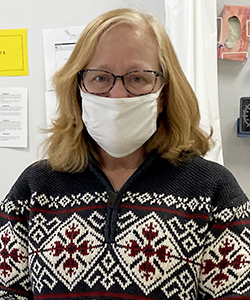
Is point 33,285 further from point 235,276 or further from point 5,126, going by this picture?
point 5,126

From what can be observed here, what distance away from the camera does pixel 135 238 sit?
0.91 m

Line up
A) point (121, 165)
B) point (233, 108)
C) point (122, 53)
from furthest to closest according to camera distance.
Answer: point (233, 108), point (121, 165), point (122, 53)

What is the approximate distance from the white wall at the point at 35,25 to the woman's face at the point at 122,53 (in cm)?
59

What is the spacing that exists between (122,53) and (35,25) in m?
0.75

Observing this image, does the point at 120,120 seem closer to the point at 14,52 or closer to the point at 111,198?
the point at 111,198

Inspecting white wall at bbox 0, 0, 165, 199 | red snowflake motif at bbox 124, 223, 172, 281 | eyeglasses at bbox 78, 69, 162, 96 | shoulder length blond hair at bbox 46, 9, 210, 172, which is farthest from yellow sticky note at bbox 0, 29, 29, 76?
red snowflake motif at bbox 124, 223, 172, 281

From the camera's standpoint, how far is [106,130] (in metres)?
0.92

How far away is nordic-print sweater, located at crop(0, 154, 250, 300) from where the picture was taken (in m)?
0.89

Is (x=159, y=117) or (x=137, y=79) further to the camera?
(x=159, y=117)

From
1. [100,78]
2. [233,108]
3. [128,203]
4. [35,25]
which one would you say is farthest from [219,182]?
[35,25]

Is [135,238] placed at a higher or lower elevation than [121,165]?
lower

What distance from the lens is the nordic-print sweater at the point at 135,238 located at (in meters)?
0.89

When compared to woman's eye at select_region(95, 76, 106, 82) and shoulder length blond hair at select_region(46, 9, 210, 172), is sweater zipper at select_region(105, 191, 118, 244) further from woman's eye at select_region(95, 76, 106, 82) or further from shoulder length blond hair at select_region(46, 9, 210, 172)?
woman's eye at select_region(95, 76, 106, 82)

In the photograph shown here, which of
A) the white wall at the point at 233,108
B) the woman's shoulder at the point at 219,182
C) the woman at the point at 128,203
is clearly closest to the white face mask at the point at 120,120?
the woman at the point at 128,203
